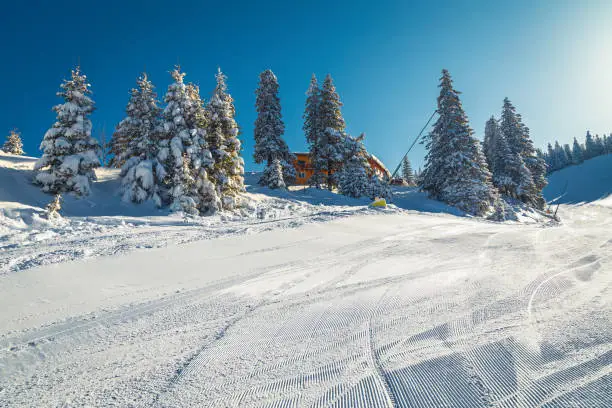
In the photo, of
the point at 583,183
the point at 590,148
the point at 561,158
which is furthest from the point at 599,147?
the point at 583,183

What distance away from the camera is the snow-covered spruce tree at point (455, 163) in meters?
19.5

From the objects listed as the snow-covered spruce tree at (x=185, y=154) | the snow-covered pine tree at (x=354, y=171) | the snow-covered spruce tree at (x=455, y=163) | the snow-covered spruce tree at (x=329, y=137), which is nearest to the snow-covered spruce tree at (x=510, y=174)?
the snow-covered spruce tree at (x=455, y=163)

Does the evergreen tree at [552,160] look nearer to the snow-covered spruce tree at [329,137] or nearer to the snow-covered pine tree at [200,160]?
the snow-covered spruce tree at [329,137]

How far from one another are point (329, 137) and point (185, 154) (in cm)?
1434

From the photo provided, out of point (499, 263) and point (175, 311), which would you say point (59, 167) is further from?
point (499, 263)

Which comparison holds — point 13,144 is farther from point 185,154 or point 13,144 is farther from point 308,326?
point 308,326

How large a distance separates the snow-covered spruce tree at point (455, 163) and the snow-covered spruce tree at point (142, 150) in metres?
19.7

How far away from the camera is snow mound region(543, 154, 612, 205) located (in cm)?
4956

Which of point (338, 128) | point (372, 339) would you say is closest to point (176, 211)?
point (372, 339)

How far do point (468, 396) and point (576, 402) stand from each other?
0.55 meters

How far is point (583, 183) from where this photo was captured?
5753 cm

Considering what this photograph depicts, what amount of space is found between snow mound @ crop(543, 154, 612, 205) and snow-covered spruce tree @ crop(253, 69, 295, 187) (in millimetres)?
48632

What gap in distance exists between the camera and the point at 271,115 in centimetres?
2508

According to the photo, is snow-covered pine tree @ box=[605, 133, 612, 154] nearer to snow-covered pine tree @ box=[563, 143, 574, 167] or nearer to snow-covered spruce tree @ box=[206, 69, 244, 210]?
snow-covered pine tree @ box=[563, 143, 574, 167]
